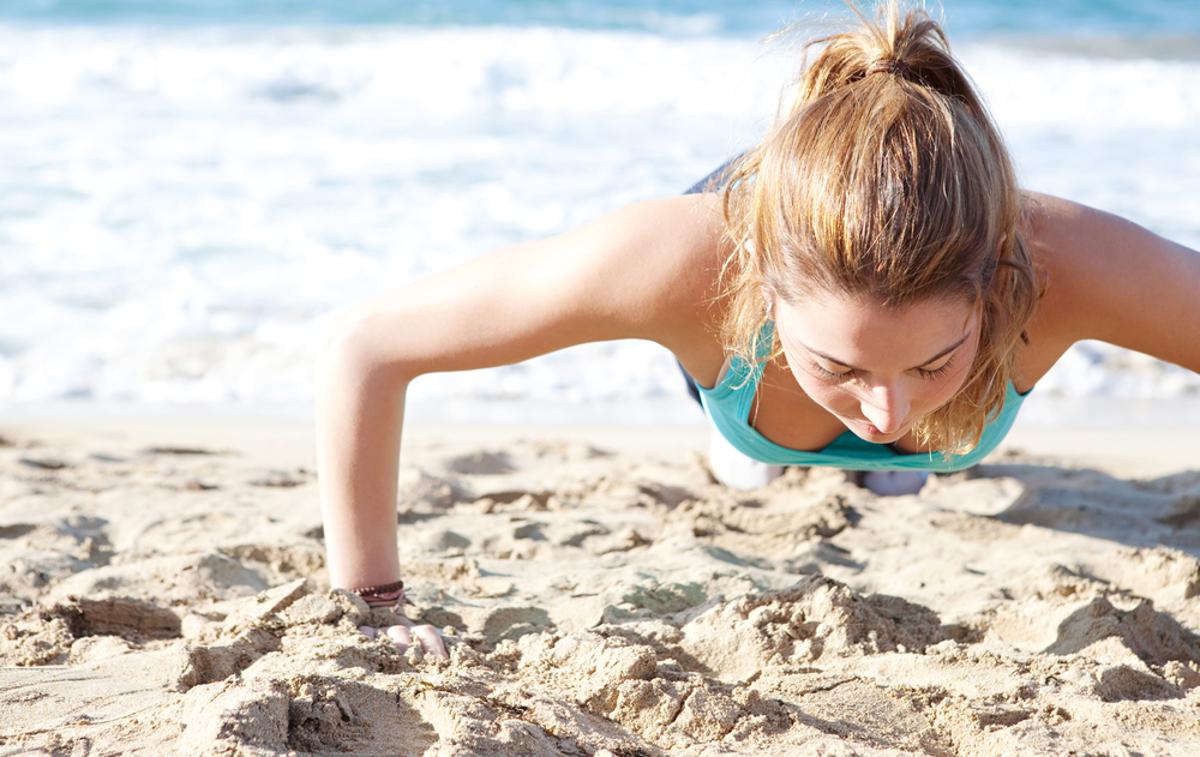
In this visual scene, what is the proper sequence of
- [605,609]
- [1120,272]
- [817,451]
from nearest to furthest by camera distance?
[1120,272], [605,609], [817,451]

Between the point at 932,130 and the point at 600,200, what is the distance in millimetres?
5573

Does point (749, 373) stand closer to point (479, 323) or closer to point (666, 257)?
point (666, 257)

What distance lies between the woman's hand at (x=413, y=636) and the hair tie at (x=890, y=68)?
1.19 m

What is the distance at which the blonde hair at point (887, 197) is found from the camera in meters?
1.61

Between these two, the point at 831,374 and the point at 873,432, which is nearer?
the point at 831,374

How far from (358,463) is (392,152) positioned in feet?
23.0

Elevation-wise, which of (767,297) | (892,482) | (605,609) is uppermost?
(767,297)

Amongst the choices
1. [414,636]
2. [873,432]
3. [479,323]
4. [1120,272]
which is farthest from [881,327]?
[414,636]

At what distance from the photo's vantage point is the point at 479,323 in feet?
6.53

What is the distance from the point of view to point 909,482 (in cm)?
339

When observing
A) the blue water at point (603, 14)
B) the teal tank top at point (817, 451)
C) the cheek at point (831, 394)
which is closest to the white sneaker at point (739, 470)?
the teal tank top at point (817, 451)

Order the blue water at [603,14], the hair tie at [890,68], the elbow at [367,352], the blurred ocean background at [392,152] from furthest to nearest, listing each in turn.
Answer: the blue water at [603,14] < the blurred ocean background at [392,152] < the elbow at [367,352] < the hair tie at [890,68]

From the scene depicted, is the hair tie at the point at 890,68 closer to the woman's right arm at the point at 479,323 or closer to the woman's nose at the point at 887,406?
Answer: the woman's right arm at the point at 479,323

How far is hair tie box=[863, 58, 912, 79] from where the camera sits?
182 cm
